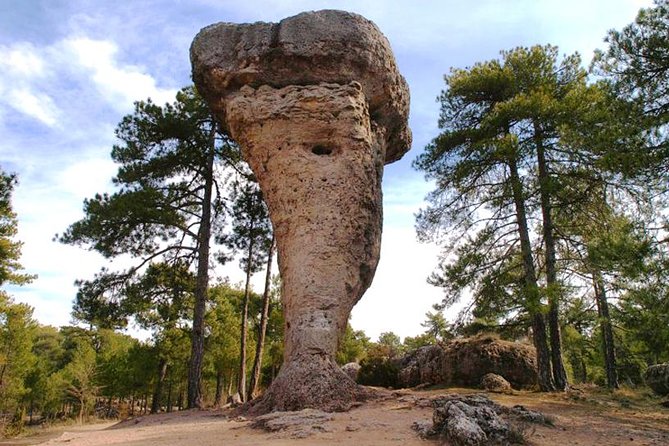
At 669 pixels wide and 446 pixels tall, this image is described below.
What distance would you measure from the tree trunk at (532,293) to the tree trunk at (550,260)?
27 centimetres

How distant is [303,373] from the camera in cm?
821

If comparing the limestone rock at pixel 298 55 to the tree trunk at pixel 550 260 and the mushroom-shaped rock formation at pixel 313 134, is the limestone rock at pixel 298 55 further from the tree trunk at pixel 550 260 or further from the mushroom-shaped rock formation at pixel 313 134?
the tree trunk at pixel 550 260

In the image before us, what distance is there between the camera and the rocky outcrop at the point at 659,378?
12000 mm

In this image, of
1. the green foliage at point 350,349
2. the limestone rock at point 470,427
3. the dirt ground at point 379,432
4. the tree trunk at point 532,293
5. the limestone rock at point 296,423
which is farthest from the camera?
the green foliage at point 350,349

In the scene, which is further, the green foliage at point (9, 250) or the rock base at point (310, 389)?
the green foliage at point (9, 250)

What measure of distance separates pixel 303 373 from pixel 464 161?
354 inches

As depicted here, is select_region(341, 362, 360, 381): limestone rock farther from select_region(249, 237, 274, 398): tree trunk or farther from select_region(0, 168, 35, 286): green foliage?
select_region(0, 168, 35, 286): green foliage

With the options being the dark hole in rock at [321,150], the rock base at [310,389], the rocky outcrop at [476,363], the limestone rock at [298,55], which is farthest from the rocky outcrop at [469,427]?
the rocky outcrop at [476,363]

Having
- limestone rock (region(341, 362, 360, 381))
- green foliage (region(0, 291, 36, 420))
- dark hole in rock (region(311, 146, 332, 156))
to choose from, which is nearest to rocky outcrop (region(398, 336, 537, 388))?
limestone rock (region(341, 362, 360, 381))

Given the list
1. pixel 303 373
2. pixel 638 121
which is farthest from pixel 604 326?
pixel 303 373

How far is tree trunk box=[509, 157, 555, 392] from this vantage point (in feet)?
37.3

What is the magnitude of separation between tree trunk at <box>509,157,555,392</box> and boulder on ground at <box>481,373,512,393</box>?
3.09 ft

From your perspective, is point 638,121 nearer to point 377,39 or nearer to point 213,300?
point 377,39

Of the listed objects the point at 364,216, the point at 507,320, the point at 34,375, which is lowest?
the point at 34,375
